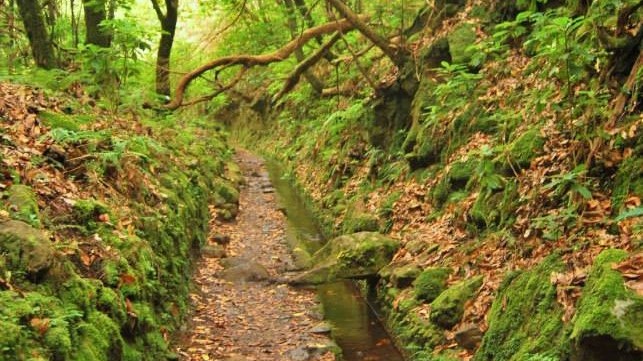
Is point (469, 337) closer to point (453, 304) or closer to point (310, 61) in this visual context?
point (453, 304)

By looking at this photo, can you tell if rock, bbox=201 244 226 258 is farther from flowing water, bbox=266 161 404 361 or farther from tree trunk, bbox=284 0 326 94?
tree trunk, bbox=284 0 326 94

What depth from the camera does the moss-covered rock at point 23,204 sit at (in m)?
4.97

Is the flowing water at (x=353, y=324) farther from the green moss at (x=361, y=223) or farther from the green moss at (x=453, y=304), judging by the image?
the green moss at (x=361, y=223)

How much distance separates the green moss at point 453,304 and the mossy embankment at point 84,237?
3.01 meters

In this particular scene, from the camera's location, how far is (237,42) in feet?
73.6

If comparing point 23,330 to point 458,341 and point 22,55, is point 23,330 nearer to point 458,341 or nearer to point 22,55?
point 458,341

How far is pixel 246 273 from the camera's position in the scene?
1038cm

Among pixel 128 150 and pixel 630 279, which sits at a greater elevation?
pixel 128 150

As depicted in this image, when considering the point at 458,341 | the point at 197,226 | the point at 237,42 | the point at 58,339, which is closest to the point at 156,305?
the point at 58,339

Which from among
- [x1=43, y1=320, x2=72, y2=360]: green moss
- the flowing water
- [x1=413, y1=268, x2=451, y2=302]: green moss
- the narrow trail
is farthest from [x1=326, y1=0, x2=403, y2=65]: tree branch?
[x1=43, y1=320, x2=72, y2=360]: green moss

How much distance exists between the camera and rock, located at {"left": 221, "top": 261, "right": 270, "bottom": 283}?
10195 mm

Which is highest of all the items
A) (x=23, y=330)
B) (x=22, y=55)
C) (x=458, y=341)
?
(x=22, y=55)

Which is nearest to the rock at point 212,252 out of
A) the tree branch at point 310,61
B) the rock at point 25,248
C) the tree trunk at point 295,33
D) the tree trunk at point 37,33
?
the tree trunk at point 37,33

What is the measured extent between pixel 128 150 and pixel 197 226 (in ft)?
9.23
